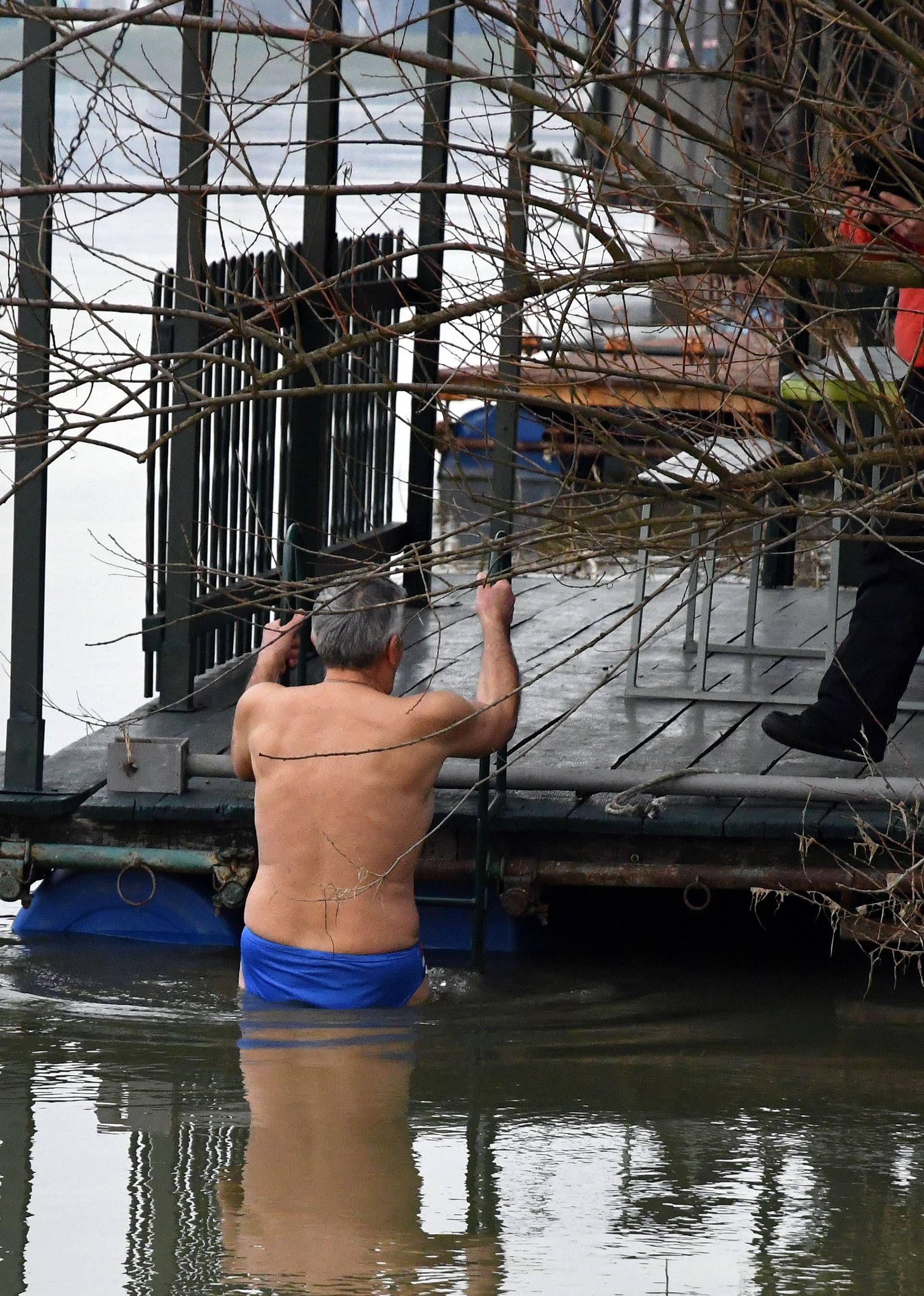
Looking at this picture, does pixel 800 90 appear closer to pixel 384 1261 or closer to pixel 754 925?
pixel 384 1261

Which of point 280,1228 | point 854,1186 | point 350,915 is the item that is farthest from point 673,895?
point 280,1228

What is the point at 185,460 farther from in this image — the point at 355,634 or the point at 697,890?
the point at 697,890

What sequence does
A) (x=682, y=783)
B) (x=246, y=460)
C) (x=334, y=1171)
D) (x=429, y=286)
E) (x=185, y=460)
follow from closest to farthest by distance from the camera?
(x=334, y=1171)
(x=682, y=783)
(x=185, y=460)
(x=246, y=460)
(x=429, y=286)

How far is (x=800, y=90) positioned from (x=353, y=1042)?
2.54m

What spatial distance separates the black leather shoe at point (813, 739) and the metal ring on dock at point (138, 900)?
74.0 inches

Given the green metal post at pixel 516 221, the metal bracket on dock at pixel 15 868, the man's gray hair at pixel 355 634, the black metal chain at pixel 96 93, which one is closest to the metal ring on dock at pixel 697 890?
the green metal post at pixel 516 221

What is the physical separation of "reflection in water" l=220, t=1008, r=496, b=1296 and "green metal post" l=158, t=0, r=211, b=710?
46.8 inches

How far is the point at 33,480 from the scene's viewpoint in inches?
197

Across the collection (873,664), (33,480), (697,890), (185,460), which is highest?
(185,460)

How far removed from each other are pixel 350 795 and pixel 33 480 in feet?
4.18

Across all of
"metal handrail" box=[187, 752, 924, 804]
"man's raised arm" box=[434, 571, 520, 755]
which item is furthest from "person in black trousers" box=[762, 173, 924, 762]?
"man's raised arm" box=[434, 571, 520, 755]

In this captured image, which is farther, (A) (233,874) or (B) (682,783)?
(A) (233,874)

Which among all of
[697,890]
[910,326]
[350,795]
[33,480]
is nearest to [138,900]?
[350,795]

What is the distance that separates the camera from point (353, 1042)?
183 inches
